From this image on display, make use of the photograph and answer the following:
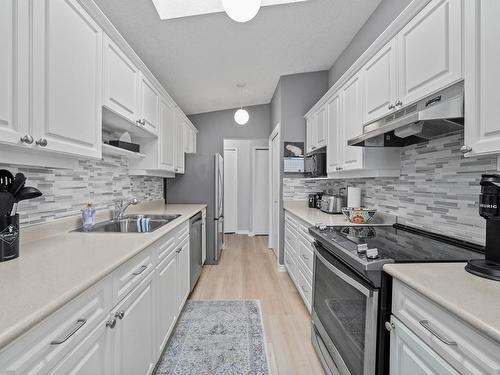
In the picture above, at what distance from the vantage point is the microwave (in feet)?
10.1

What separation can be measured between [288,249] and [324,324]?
163cm

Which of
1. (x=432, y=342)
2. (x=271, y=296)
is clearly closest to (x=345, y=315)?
(x=432, y=342)

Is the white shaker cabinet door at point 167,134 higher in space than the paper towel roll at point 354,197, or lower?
higher

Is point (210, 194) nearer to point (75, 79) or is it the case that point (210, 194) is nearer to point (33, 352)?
point (75, 79)

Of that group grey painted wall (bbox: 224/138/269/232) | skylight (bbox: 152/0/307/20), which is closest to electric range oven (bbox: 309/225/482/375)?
skylight (bbox: 152/0/307/20)

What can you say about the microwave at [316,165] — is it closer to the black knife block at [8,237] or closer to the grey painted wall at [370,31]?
the grey painted wall at [370,31]

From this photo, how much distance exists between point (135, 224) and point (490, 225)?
7.76ft

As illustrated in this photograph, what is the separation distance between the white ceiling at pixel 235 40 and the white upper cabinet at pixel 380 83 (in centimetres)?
87

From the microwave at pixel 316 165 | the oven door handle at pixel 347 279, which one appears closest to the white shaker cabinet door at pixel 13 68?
the oven door handle at pixel 347 279

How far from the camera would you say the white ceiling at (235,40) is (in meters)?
2.13

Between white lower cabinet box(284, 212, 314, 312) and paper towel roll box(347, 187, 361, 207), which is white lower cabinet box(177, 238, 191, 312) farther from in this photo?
paper towel roll box(347, 187, 361, 207)

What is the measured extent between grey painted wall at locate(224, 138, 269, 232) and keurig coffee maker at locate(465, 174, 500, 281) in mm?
4887

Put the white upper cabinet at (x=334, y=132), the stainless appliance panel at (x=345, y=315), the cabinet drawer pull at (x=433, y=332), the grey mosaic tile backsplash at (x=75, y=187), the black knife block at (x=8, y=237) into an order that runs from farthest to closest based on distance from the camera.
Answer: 1. the white upper cabinet at (x=334, y=132)
2. the grey mosaic tile backsplash at (x=75, y=187)
3. the stainless appliance panel at (x=345, y=315)
4. the black knife block at (x=8, y=237)
5. the cabinet drawer pull at (x=433, y=332)

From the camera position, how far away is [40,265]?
0.98m
